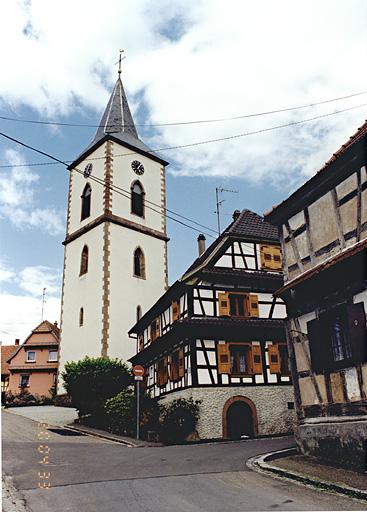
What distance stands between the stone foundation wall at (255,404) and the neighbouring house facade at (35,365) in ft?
85.0

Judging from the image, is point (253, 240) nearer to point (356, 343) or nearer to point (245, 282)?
point (245, 282)

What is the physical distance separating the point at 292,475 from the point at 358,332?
324 centimetres

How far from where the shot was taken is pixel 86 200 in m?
39.0

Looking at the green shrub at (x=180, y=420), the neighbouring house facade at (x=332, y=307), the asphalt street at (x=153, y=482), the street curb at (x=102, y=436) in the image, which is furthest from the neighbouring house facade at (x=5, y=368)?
the neighbouring house facade at (x=332, y=307)

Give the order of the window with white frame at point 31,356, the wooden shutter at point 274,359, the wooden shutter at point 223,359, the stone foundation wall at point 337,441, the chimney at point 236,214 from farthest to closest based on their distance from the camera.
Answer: the window with white frame at point 31,356 → the chimney at point 236,214 → the wooden shutter at point 274,359 → the wooden shutter at point 223,359 → the stone foundation wall at point 337,441

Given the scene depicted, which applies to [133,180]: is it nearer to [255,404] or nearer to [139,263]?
[139,263]

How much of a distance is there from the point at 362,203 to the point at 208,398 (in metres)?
11.0

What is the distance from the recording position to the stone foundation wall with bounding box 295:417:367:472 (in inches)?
421

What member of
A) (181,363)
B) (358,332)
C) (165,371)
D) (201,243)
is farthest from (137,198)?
(358,332)

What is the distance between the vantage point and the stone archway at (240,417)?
20094mm

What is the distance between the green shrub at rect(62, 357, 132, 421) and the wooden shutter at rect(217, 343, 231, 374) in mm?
6792

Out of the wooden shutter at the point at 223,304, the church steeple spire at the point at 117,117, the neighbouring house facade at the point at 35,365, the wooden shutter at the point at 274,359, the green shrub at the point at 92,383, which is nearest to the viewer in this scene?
the wooden shutter at the point at 274,359

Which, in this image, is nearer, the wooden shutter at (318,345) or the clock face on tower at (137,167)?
the wooden shutter at (318,345)

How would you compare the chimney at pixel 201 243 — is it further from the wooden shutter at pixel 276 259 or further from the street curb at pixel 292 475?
the street curb at pixel 292 475
